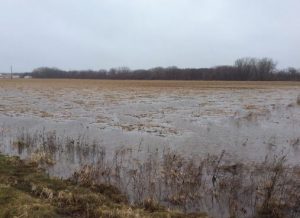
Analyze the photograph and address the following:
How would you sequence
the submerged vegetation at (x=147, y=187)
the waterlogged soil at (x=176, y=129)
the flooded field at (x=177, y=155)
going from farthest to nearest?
the waterlogged soil at (x=176, y=129) < the flooded field at (x=177, y=155) < the submerged vegetation at (x=147, y=187)

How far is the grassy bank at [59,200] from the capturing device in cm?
656

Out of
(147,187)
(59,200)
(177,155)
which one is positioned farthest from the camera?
(177,155)

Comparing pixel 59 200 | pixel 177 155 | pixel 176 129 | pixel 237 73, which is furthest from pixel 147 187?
pixel 237 73

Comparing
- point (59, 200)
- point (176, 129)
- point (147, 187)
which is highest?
point (59, 200)

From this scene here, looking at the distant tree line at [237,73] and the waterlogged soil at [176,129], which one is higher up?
the distant tree line at [237,73]

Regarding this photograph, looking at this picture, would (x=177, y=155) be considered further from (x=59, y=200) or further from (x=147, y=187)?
(x=59, y=200)

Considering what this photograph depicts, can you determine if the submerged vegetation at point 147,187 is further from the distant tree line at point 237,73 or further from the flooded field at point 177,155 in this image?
the distant tree line at point 237,73

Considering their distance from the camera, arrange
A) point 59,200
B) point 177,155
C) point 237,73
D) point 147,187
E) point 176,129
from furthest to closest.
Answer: point 237,73, point 176,129, point 177,155, point 147,187, point 59,200

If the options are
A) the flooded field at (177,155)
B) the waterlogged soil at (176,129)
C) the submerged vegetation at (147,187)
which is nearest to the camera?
the submerged vegetation at (147,187)

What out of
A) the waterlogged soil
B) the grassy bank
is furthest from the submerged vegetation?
the waterlogged soil

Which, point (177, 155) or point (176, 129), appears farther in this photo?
point (176, 129)

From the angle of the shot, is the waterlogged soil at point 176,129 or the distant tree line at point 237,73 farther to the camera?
the distant tree line at point 237,73

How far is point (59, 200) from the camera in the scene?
24.0ft

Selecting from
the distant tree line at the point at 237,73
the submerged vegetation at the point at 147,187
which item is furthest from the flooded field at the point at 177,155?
the distant tree line at the point at 237,73
